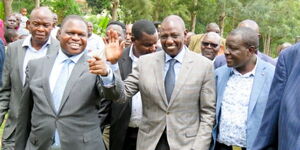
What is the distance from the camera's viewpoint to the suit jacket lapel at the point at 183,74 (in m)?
3.93

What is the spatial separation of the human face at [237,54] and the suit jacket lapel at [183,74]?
1.14 ft

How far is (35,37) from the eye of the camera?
471 cm

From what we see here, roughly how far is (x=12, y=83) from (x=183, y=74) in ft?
6.07

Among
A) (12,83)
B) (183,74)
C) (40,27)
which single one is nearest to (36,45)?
(40,27)

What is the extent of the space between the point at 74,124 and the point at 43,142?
302 millimetres

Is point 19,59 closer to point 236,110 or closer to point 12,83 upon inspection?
point 12,83

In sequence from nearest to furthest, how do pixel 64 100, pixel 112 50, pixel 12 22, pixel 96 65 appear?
1. pixel 96 65
2. pixel 112 50
3. pixel 64 100
4. pixel 12 22

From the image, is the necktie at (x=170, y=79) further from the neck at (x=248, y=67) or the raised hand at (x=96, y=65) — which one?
the raised hand at (x=96, y=65)

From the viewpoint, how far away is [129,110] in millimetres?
4742

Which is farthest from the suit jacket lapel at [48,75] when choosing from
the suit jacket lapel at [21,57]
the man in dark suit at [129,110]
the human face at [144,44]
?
the human face at [144,44]

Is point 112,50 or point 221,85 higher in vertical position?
point 112,50

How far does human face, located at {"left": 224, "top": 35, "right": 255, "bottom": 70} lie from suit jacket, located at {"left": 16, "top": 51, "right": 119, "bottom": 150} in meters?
1.22

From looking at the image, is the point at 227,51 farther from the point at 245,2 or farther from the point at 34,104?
the point at 245,2

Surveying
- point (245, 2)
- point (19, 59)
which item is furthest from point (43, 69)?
point (245, 2)
